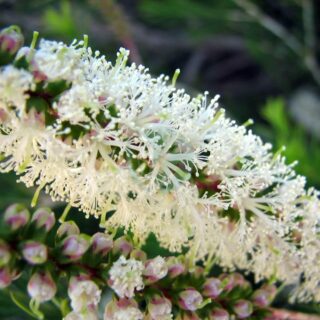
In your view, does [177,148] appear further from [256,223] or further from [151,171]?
[256,223]

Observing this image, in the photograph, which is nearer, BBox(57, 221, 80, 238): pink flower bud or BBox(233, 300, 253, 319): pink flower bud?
BBox(57, 221, 80, 238): pink flower bud

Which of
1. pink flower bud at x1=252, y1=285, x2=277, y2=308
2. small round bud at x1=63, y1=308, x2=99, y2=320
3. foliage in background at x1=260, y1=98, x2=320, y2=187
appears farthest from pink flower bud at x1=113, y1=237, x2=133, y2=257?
foliage in background at x1=260, y1=98, x2=320, y2=187

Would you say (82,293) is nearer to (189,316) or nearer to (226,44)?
(189,316)

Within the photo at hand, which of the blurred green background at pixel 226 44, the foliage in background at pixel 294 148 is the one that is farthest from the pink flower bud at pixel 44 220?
the blurred green background at pixel 226 44

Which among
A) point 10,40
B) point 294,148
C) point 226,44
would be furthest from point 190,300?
point 226,44

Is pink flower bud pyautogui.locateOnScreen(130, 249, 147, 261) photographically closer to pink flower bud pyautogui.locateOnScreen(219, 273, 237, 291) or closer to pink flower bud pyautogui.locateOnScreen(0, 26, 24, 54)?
pink flower bud pyautogui.locateOnScreen(219, 273, 237, 291)

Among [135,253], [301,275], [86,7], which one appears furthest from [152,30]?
[135,253]

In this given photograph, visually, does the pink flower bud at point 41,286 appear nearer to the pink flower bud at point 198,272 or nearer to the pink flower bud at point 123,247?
the pink flower bud at point 123,247
